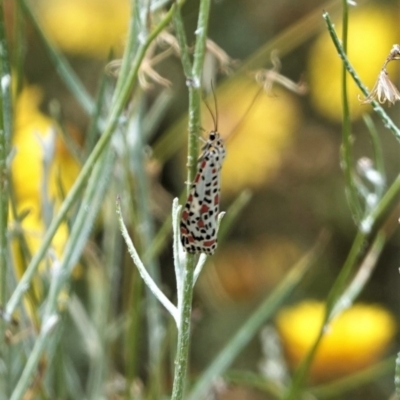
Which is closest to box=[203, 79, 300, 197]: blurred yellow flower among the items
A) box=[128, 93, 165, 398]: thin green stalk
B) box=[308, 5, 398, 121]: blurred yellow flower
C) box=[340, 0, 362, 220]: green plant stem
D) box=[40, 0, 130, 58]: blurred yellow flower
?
box=[308, 5, 398, 121]: blurred yellow flower

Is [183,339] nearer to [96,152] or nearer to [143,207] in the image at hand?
[96,152]

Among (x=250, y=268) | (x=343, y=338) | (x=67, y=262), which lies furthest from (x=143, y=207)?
(x=250, y=268)

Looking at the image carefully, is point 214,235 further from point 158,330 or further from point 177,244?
point 158,330

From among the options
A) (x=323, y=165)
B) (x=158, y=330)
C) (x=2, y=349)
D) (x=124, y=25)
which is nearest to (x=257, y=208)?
(x=323, y=165)

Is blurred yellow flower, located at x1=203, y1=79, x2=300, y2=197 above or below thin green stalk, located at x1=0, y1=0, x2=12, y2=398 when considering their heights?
above

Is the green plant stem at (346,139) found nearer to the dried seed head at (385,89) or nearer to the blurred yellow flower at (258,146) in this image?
the dried seed head at (385,89)

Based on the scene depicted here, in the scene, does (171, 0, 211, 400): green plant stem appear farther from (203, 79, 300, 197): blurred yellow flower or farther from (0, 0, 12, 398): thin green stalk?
(203, 79, 300, 197): blurred yellow flower
